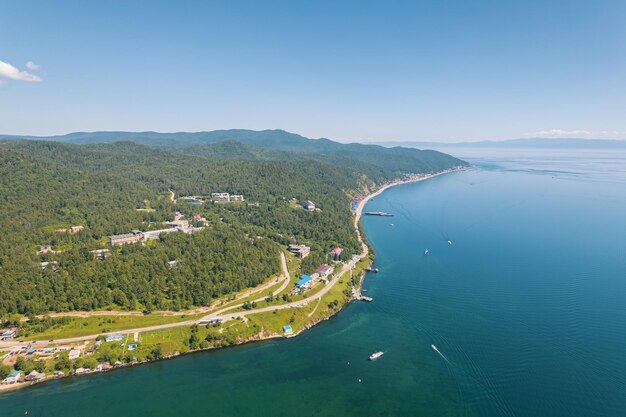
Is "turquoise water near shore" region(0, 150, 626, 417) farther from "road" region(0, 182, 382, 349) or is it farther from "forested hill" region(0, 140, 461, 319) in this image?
"forested hill" region(0, 140, 461, 319)

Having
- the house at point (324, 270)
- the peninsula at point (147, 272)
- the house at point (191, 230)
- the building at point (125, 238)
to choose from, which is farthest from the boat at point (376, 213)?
the building at point (125, 238)

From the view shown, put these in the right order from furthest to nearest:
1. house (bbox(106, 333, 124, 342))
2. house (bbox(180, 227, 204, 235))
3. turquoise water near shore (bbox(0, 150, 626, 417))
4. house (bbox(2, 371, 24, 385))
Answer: house (bbox(180, 227, 204, 235))
house (bbox(106, 333, 124, 342))
house (bbox(2, 371, 24, 385))
turquoise water near shore (bbox(0, 150, 626, 417))

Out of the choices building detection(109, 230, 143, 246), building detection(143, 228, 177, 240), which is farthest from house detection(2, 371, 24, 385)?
building detection(143, 228, 177, 240)

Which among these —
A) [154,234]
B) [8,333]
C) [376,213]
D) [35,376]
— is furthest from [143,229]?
[376,213]

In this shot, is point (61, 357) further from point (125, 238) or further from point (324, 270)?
point (324, 270)

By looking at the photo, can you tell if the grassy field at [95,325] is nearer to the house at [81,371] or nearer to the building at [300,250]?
the house at [81,371]

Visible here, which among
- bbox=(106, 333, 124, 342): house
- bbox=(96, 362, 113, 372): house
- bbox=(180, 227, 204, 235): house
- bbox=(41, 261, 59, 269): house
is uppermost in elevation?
bbox=(180, 227, 204, 235): house

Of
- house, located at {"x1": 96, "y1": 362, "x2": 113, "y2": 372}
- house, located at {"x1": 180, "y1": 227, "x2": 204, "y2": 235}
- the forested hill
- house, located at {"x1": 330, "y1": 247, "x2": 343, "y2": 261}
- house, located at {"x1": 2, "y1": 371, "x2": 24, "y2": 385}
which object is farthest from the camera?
house, located at {"x1": 180, "y1": 227, "x2": 204, "y2": 235}
